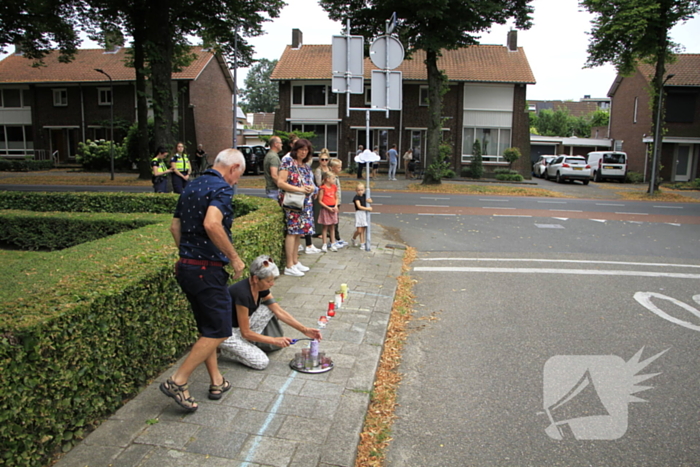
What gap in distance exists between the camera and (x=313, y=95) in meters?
37.5

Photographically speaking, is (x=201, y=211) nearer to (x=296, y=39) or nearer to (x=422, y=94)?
(x=422, y=94)

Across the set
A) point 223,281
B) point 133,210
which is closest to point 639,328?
point 223,281

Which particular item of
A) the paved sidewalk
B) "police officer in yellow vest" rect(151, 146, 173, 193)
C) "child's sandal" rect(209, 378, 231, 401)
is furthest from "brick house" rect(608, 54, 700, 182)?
"child's sandal" rect(209, 378, 231, 401)

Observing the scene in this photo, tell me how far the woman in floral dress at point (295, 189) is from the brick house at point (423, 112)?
28654 millimetres

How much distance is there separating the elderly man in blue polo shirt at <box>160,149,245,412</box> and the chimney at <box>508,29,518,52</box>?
1535 inches

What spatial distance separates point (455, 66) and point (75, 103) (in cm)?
2678

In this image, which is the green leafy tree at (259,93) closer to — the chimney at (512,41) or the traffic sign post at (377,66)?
the chimney at (512,41)

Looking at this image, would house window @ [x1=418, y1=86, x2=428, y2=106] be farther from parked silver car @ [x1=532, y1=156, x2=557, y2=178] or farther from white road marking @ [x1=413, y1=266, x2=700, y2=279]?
white road marking @ [x1=413, y1=266, x2=700, y2=279]

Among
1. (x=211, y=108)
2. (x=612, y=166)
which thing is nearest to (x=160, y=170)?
(x=612, y=166)

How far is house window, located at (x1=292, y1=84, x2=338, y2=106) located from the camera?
1469 inches

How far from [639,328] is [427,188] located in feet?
64.9

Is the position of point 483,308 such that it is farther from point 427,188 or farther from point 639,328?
point 427,188

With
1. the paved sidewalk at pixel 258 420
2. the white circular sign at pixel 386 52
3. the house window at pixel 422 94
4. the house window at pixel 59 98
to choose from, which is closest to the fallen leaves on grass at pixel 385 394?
the paved sidewalk at pixel 258 420

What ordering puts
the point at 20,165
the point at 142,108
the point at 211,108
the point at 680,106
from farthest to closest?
the point at 211,108 < the point at 680,106 < the point at 20,165 < the point at 142,108
